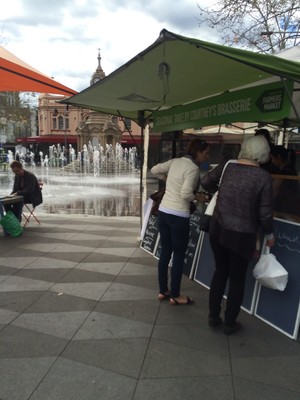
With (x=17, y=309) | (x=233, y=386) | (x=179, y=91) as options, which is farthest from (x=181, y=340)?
(x=179, y=91)

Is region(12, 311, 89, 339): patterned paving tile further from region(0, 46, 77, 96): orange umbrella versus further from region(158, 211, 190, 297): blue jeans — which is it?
region(0, 46, 77, 96): orange umbrella

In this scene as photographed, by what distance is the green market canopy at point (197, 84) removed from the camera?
9.42ft

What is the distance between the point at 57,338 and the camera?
3332mm

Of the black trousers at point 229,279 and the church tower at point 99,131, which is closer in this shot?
the black trousers at point 229,279

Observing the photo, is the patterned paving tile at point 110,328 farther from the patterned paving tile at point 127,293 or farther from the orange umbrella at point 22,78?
the orange umbrella at point 22,78

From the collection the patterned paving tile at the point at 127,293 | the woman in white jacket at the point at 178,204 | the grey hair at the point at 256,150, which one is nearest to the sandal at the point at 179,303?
the woman in white jacket at the point at 178,204

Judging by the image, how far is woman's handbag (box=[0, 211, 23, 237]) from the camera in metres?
7.00

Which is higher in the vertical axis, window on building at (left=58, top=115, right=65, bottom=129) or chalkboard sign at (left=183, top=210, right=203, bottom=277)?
window on building at (left=58, top=115, right=65, bottom=129)

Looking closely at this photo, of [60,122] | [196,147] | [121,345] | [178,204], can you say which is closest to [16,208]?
[178,204]

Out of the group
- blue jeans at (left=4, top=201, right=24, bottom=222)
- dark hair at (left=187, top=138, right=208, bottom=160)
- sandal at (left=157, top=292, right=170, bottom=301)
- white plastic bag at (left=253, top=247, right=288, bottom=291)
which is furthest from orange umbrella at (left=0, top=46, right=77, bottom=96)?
white plastic bag at (left=253, top=247, right=288, bottom=291)

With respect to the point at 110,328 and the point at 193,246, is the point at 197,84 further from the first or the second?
the point at 110,328

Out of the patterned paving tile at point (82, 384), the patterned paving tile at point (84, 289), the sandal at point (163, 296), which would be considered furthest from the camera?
the patterned paving tile at point (84, 289)

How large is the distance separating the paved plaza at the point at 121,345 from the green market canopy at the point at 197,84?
6.91 ft

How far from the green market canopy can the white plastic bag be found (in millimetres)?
1328
